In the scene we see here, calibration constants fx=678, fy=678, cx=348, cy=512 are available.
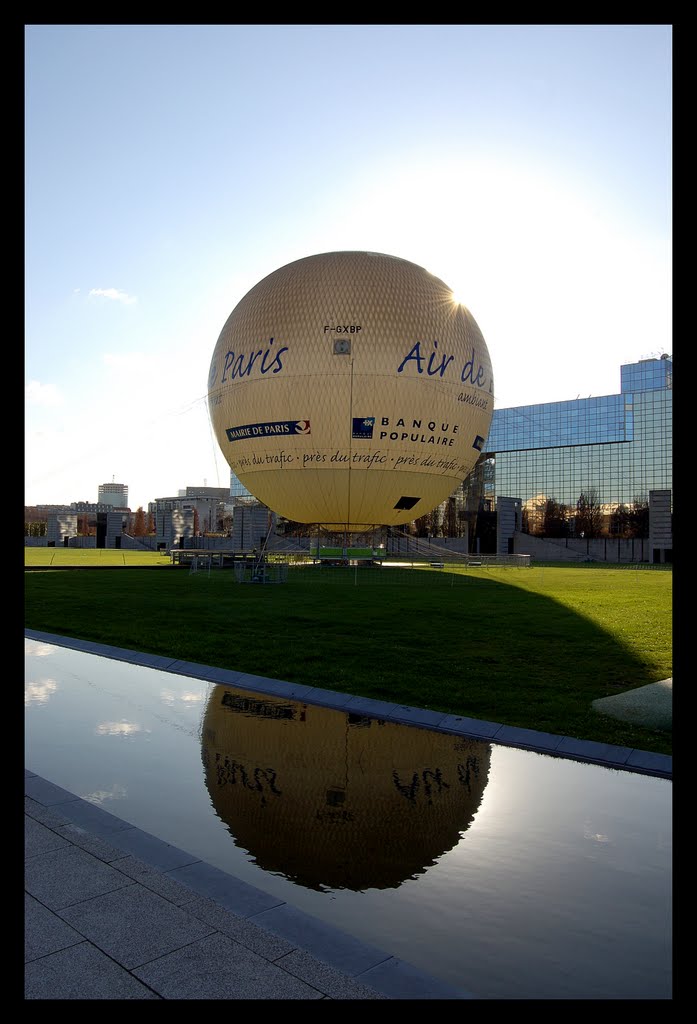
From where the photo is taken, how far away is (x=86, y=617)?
20.6m

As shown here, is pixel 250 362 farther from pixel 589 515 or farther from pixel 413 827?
pixel 589 515

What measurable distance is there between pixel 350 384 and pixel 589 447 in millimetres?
96888

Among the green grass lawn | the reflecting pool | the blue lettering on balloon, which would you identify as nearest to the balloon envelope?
the blue lettering on balloon

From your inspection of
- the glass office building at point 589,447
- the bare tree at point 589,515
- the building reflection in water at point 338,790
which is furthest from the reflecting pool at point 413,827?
Result: the bare tree at point 589,515

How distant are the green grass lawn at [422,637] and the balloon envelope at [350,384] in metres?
5.92

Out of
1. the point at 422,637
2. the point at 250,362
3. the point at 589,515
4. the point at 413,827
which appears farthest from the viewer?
the point at 589,515

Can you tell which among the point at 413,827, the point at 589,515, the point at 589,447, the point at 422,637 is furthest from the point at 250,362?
the point at 589,447

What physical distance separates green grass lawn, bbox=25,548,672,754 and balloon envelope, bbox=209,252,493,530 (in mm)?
5922

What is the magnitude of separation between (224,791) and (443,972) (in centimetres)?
367

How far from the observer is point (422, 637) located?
16766mm
